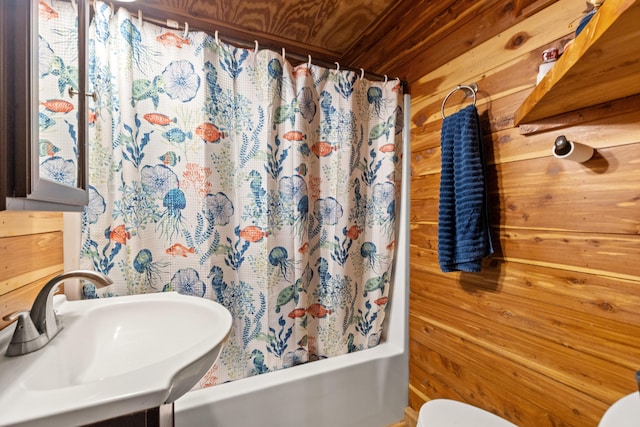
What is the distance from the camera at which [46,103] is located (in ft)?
2.93

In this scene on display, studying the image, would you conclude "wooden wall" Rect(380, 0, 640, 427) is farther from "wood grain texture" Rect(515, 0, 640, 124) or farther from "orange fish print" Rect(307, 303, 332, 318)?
"orange fish print" Rect(307, 303, 332, 318)

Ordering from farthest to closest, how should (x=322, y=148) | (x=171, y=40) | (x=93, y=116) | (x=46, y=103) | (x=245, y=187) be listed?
(x=322, y=148) → (x=245, y=187) → (x=171, y=40) → (x=93, y=116) → (x=46, y=103)

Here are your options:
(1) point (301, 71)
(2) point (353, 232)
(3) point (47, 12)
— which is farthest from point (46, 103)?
(2) point (353, 232)

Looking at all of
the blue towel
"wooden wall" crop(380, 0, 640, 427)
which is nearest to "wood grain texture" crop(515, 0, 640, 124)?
"wooden wall" crop(380, 0, 640, 427)

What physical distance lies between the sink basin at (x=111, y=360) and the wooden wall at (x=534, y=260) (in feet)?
3.35

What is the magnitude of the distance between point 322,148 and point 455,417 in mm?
1235

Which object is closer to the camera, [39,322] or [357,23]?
[39,322]

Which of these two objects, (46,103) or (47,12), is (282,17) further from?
(46,103)

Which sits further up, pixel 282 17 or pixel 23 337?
pixel 282 17

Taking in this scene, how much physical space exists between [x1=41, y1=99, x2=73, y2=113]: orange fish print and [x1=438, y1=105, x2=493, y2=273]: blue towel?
4.68 ft

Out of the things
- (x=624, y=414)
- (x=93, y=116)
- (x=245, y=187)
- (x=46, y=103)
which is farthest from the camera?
(x=245, y=187)

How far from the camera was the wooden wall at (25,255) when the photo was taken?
28.0 inches

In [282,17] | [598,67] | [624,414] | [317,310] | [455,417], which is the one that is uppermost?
[282,17]

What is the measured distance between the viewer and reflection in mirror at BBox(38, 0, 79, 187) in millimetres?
894
